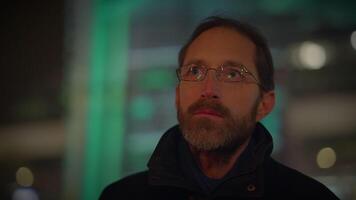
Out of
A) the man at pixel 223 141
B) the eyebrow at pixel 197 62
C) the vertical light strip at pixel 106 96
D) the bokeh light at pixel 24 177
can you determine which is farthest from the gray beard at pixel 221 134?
the bokeh light at pixel 24 177

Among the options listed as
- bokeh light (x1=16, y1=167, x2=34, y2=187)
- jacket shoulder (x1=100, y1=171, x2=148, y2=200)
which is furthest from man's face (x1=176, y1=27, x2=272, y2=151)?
bokeh light (x1=16, y1=167, x2=34, y2=187)

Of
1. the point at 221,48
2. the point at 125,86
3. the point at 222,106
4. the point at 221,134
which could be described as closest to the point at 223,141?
the point at 221,134

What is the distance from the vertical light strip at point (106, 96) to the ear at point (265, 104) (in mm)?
564

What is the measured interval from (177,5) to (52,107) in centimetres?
69

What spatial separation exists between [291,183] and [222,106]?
0.38 meters

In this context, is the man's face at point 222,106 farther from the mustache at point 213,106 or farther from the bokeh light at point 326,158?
the bokeh light at point 326,158

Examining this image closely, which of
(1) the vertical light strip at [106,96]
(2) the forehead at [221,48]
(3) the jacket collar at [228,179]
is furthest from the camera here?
(1) the vertical light strip at [106,96]

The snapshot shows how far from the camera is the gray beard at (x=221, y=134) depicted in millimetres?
1746

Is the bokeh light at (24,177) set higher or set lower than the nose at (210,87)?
lower

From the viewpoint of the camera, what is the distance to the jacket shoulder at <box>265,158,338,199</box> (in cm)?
168

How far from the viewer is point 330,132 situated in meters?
1.79

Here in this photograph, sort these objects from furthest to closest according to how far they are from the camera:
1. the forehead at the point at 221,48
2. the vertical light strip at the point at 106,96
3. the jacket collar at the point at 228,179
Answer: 1. the vertical light strip at the point at 106,96
2. the forehead at the point at 221,48
3. the jacket collar at the point at 228,179

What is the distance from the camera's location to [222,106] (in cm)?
175

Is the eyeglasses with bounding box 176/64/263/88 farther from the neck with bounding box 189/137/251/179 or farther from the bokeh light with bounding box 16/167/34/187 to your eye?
the bokeh light with bounding box 16/167/34/187
